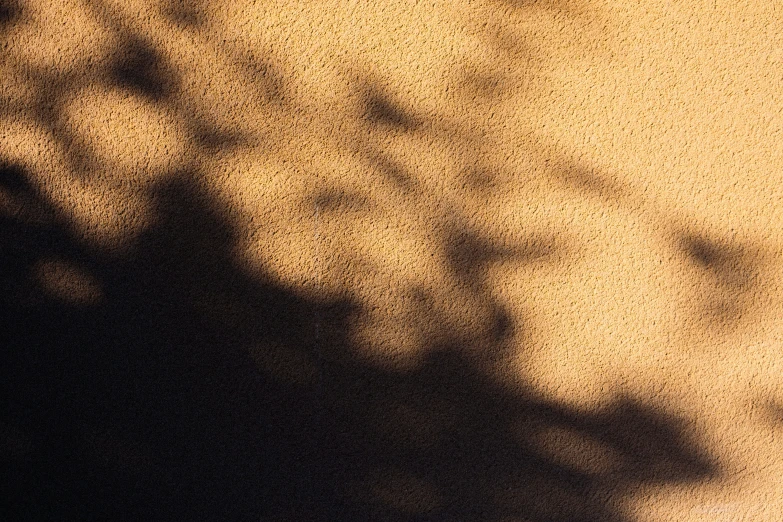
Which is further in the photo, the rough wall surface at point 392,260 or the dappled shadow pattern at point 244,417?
the dappled shadow pattern at point 244,417

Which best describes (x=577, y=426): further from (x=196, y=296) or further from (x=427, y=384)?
(x=196, y=296)

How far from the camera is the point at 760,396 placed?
6.63 feet

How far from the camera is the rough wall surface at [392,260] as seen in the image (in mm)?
1893

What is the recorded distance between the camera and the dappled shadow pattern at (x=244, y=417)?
2.01m

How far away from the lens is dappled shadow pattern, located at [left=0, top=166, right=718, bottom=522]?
2010 millimetres

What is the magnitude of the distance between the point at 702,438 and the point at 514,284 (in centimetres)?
73

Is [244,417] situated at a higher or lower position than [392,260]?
lower

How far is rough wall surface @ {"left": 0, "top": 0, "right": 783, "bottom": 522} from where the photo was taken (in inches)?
74.5

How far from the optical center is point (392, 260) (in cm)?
200

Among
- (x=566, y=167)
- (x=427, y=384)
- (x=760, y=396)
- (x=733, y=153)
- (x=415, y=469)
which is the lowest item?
(x=415, y=469)

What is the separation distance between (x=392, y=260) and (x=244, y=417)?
0.65m

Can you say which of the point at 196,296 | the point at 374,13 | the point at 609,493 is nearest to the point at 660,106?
the point at 374,13

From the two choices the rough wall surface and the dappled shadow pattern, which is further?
the dappled shadow pattern

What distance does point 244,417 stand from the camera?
207cm
